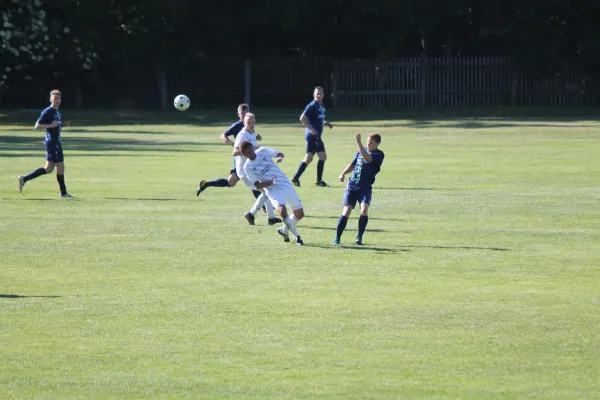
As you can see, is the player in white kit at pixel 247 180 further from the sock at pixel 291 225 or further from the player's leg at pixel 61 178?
the player's leg at pixel 61 178

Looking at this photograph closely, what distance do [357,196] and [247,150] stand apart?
1.60 m

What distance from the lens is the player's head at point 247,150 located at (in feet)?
55.7

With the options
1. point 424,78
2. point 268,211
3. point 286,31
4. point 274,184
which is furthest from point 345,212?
point 286,31

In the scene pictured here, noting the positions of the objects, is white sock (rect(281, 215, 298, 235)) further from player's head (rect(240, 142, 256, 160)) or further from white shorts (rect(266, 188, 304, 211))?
player's head (rect(240, 142, 256, 160))

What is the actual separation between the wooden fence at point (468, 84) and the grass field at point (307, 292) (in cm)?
3321

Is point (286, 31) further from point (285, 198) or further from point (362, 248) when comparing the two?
point (362, 248)

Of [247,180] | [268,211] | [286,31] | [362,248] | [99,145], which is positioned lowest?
[99,145]

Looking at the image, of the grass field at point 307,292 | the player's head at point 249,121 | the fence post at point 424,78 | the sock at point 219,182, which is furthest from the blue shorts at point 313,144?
the fence post at point 424,78

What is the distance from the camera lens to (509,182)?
25.4m

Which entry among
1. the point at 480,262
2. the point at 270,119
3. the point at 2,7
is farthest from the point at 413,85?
the point at 480,262

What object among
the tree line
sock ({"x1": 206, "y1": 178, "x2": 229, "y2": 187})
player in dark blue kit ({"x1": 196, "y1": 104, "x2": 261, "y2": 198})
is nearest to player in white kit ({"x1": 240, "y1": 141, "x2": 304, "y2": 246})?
player in dark blue kit ({"x1": 196, "y1": 104, "x2": 261, "y2": 198})

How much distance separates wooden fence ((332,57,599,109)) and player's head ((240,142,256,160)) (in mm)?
44162

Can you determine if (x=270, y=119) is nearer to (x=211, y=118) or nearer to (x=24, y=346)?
(x=211, y=118)

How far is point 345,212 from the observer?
1659 centimetres
